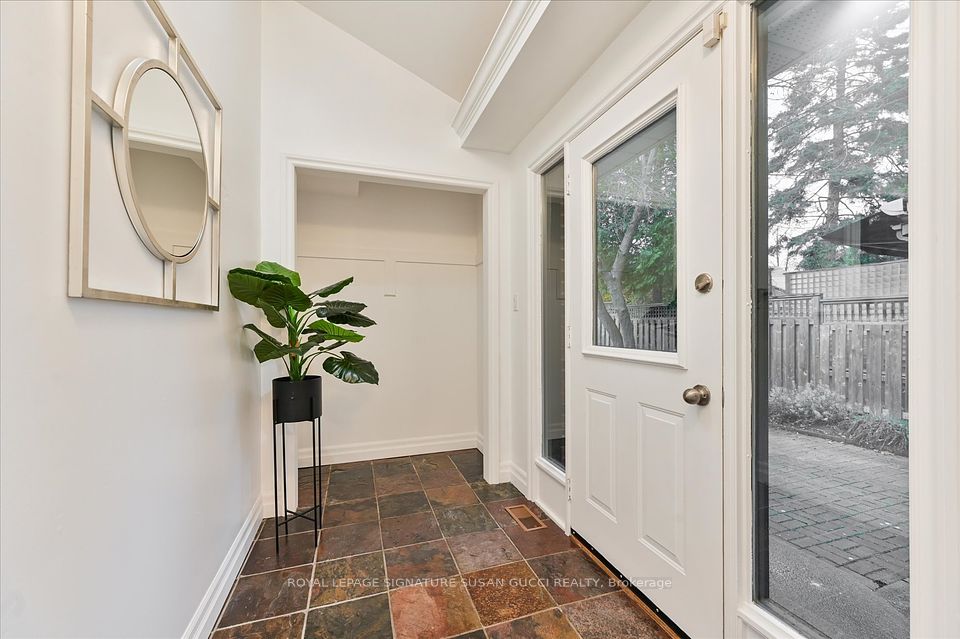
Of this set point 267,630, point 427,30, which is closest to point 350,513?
point 267,630

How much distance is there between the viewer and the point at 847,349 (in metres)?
0.94

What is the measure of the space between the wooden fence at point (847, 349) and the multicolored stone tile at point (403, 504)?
6.41 feet

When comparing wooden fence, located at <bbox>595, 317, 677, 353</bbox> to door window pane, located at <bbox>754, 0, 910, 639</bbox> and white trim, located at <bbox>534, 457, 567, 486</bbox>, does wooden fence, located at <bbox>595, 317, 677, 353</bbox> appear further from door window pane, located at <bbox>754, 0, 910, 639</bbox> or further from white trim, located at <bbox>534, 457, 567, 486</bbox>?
white trim, located at <bbox>534, 457, 567, 486</bbox>

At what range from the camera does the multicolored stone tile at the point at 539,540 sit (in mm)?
1892

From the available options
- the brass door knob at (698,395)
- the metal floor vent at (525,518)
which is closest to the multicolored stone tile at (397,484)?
the metal floor vent at (525,518)

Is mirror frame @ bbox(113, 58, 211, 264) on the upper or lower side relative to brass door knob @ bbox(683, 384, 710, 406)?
upper

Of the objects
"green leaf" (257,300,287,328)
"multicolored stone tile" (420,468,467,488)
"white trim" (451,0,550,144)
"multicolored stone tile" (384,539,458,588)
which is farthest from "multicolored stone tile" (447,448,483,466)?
"white trim" (451,0,550,144)

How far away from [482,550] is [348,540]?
68 cm

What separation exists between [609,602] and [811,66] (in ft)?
6.05

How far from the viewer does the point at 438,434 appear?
3439 millimetres

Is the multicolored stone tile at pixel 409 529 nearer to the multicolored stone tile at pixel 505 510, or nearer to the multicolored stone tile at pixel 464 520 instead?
the multicolored stone tile at pixel 464 520

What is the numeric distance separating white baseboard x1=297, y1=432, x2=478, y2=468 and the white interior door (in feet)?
5.31

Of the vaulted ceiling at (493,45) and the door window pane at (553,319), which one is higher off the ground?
the vaulted ceiling at (493,45)

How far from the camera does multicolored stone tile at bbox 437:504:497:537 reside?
6.89 feet
